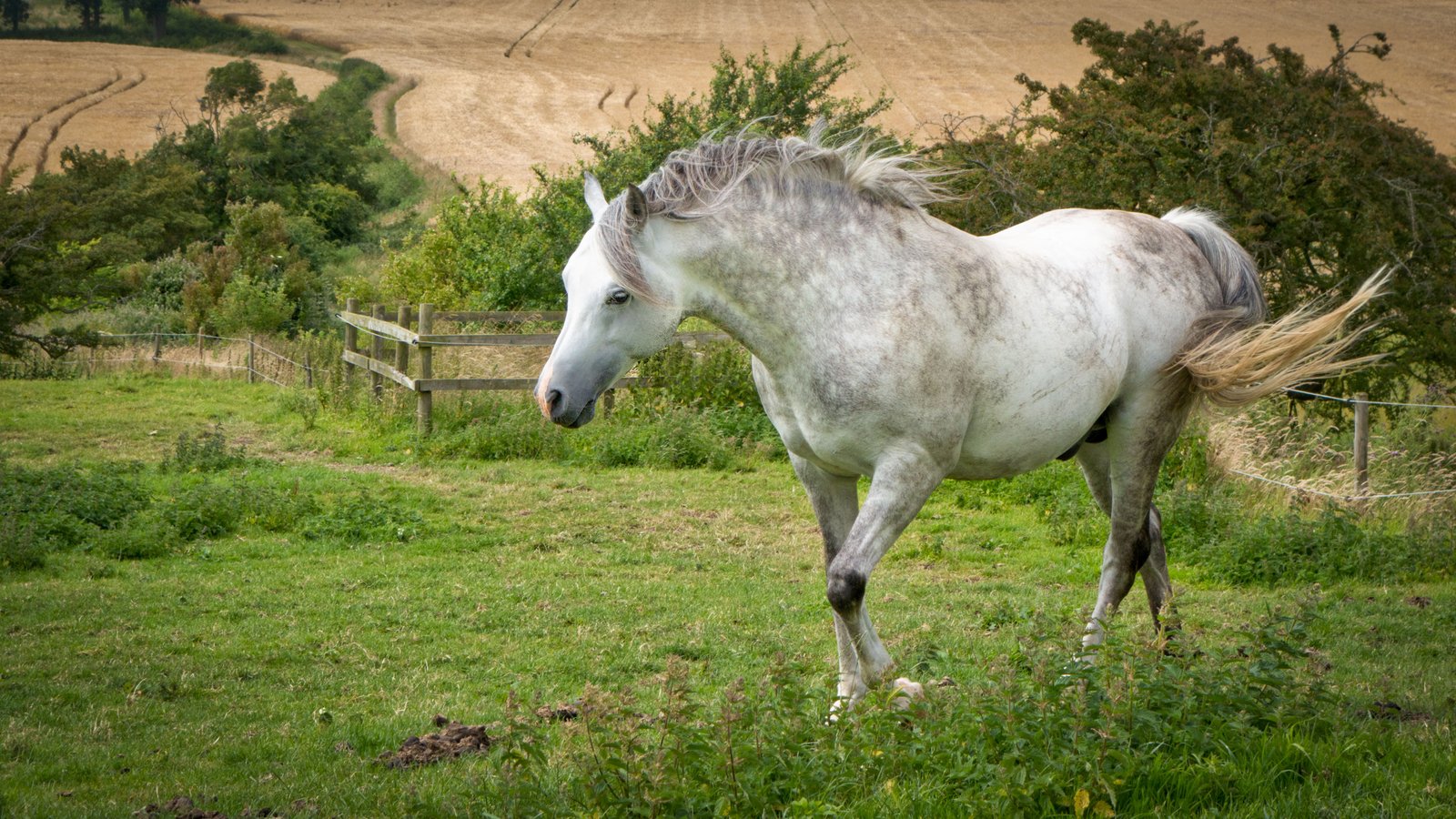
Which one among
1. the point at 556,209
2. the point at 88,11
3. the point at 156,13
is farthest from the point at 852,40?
the point at 88,11

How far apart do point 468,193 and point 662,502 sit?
571 inches

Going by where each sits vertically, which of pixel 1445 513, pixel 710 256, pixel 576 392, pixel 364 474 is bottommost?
pixel 364 474

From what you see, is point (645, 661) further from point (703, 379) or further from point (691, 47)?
point (691, 47)

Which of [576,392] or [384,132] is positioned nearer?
[576,392]

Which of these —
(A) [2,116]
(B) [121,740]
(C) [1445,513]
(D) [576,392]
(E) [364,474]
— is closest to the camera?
(D) [576,392]

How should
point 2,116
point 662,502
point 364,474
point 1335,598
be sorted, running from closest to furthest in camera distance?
1. point 1335,598
2. point 662,502
3. point 364,474
4. point 2,116

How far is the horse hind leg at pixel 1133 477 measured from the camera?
4.96 m

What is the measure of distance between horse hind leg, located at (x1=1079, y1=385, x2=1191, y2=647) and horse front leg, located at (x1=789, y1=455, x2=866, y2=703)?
104 cm

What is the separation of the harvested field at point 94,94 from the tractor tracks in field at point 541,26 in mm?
7897

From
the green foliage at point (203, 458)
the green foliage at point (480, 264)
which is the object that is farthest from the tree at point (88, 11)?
the green foliage at point (203, 458)

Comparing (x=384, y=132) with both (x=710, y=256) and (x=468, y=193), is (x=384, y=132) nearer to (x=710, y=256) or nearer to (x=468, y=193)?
(x=468, y=193)

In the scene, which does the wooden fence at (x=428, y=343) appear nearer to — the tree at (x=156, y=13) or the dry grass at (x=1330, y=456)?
the dry grass at (x=1330, y=456)

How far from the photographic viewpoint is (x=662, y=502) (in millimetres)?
10711

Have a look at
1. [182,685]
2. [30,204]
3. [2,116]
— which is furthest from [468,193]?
[2,116]
